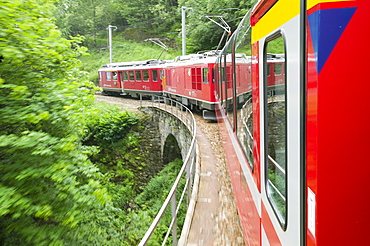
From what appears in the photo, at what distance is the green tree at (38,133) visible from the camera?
559 centimetres

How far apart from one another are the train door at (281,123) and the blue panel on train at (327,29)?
0.28 metres

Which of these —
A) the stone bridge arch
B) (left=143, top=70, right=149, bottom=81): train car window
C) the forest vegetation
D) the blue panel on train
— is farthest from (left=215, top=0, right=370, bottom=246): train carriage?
(left=143, top=70, right=149, bottom=81): train car window

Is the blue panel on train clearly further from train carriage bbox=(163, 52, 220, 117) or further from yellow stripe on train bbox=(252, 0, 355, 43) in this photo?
train carriage bbox=(163, 52, 220, 117)

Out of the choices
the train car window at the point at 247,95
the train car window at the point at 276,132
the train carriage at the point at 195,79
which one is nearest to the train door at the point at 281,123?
the train car window at the point at 276,132

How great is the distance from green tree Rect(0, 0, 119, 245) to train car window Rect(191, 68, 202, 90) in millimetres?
10989

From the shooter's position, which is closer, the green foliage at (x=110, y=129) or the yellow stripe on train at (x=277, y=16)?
the yellow stripe on train at (x=277, y=16)

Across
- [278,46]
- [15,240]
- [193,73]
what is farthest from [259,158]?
[193,73]

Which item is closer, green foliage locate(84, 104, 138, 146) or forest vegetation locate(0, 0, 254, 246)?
forest vegetation locate(0, 0, 254, 246)

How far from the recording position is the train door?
2072 mm

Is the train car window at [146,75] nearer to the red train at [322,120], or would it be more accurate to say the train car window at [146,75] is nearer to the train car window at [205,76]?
the train car window at [205,76]

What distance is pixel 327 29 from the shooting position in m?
1.68

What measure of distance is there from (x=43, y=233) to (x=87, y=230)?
1.90 m

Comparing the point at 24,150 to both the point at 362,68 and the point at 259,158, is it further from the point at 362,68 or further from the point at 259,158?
the point at 362,68

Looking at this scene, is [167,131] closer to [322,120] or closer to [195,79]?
[195,79]
